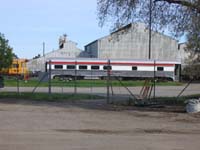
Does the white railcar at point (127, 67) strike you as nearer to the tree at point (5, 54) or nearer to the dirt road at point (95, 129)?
the tree at point (5, 54)

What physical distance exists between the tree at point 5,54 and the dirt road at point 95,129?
5556 centimetres

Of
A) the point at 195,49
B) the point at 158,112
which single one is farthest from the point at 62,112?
the point at 195,49

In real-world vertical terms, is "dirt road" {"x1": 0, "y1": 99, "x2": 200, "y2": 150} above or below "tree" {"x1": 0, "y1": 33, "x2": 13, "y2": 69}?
below

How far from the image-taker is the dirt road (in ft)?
43.4

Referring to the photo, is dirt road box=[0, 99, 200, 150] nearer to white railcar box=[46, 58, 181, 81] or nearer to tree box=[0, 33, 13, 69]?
white railcar box=[46, 58, 181, 81]

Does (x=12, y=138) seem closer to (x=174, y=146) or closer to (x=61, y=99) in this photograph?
(x=174, y=146)

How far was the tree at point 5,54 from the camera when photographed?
3151 inches

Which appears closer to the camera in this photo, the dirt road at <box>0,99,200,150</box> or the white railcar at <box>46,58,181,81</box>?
the dirt road at <box>0,99,200,150</box>

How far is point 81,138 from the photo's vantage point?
1461 centimetres

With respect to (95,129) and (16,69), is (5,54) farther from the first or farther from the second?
(95,129)

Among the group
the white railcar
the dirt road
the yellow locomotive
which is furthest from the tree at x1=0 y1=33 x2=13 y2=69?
the dirt road

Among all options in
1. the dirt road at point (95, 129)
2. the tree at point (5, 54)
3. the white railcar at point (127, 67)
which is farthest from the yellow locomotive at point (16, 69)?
the dirt road at point (95, 129)

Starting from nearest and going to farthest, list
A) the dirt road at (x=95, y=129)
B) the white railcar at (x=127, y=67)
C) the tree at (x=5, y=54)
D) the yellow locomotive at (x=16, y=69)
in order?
the dirt road at (x=95, y=129), the white railcar at (x=127, y=67), the tree at (x=5, y=54), the yellow locomotive at (x=16, y=69)

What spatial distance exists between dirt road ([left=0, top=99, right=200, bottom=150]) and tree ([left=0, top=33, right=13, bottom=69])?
55.6 m
